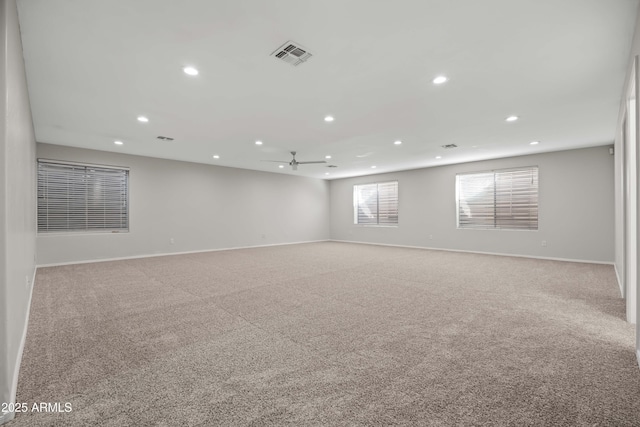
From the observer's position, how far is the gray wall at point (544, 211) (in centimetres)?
588

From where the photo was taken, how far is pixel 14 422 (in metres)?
1.44

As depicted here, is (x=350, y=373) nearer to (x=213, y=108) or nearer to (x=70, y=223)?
(x=213, y=108)

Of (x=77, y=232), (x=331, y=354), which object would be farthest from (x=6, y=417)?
(x=77, y=232)

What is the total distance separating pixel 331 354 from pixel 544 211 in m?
6.79

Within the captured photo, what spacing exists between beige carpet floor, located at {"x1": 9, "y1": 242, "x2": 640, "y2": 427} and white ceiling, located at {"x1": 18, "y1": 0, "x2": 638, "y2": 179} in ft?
8.08

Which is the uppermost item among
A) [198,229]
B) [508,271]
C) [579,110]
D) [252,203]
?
[579,110]

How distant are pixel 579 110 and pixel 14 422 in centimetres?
625

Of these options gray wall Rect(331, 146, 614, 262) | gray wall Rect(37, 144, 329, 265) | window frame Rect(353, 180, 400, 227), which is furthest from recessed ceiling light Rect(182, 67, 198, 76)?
window frame Rect(353, 180, 400, 227)

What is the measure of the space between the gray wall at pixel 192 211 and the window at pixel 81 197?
0.58 ft

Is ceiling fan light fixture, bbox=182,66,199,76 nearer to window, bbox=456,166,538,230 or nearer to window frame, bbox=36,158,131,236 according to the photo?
window frame, bbox=36,158,131,236

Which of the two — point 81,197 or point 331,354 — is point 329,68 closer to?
point 331,354

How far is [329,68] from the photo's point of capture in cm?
279

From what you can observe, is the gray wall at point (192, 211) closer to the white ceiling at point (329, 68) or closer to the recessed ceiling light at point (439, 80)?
the white ceiling at point (329, 68)

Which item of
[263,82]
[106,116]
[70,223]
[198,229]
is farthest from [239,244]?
[263,82]
